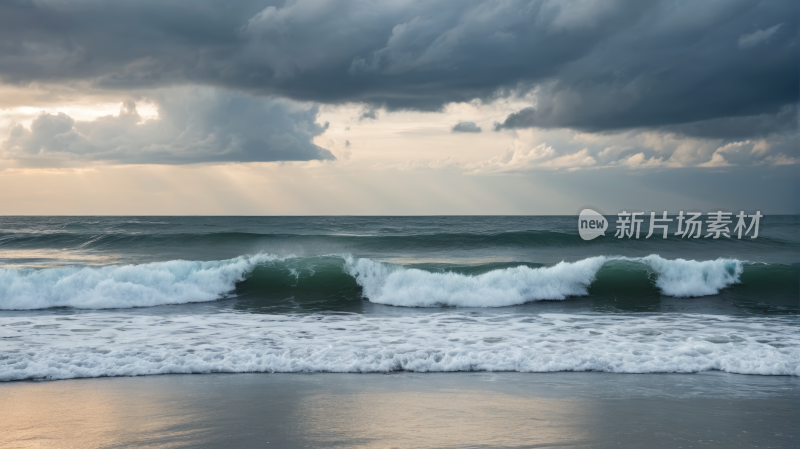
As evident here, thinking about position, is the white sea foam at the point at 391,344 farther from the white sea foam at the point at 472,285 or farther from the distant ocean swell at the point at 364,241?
the distant ocean swell at the point at 364,241

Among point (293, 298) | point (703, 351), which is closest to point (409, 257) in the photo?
point (293, 298)

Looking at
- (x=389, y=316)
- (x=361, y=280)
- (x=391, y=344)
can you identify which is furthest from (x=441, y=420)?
(x=361, y=280)

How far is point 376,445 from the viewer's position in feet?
14.0

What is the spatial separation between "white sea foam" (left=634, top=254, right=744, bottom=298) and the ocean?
0.05 metres

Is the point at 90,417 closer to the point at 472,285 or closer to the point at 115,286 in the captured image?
the point at 115,286

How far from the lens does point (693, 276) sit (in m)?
15.1

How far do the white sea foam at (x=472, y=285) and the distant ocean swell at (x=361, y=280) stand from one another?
0.03 m

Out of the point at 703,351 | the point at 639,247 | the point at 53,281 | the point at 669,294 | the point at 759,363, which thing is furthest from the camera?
the point at 639,247

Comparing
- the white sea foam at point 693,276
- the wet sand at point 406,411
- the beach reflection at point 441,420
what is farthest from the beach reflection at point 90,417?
the white sea foam at point 693,276

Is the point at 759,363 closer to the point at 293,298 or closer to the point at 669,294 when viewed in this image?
the point at 669,294

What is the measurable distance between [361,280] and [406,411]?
33.6ft

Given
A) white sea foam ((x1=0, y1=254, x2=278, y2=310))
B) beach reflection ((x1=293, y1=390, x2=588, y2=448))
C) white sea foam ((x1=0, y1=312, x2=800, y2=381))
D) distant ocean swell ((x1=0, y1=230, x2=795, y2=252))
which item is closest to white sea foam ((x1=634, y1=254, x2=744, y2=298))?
white sea foam ((x1=0, y1=312, x2=800, y2=381))

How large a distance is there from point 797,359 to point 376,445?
6.71 metres

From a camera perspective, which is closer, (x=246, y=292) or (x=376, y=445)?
(x=376, y=445)
